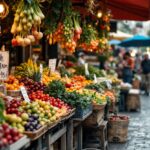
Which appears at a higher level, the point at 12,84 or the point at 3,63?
the point at 3,63

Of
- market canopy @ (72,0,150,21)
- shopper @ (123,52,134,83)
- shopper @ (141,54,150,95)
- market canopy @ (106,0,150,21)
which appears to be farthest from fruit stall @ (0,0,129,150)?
shopper @ (141,54,150,95)

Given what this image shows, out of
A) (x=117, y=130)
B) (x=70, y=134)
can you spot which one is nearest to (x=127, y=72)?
(x=117, y=130)

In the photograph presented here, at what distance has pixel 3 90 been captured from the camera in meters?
7.53

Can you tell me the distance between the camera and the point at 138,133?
11867mm

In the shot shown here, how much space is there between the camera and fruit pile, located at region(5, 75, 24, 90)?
7966 mm

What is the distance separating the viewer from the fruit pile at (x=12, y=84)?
797 centimetres

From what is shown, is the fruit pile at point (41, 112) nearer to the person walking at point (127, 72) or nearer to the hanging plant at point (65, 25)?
the hanging plant at point (65, 25)

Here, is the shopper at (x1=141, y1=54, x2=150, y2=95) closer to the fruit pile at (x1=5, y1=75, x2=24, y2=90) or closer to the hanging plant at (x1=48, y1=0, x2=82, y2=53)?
the hanging plant at (x1=48, y1=0, x2=82, y2=53)

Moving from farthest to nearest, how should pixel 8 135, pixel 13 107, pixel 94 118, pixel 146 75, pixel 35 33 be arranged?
pixel 146 75 < pixel 94 118 < pixel 35 33 < pixel 13 107 < pixel 8 135

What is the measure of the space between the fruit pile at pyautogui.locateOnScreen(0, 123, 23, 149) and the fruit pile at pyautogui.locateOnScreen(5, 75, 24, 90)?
8.89 ft

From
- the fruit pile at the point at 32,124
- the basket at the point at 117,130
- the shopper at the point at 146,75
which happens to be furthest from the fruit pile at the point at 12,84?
the shopper at the point at 146,75

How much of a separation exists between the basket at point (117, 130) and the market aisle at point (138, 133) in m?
0.18

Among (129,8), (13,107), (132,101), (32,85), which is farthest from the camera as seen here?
(132,101)

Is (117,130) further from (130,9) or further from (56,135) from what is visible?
(130,9)
